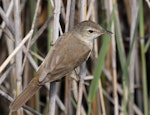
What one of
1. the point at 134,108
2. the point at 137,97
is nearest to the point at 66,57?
the point at 134,108

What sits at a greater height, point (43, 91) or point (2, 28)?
point (2, 28)

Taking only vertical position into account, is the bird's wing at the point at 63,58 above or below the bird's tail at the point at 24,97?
above

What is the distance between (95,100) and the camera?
7.64 ft

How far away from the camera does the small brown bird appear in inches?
67.2

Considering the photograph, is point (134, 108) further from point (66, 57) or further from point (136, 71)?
point (66, 57)

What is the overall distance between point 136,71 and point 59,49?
0.88m

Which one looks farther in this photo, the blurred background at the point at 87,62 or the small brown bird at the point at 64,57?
the blurred background at the point at 87,62

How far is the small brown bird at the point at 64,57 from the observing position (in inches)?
67.2

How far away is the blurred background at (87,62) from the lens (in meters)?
1.82

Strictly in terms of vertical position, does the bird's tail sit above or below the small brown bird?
below

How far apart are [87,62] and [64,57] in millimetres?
835

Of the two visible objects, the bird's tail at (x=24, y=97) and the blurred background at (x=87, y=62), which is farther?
the blurred background at (x=87, y=62)

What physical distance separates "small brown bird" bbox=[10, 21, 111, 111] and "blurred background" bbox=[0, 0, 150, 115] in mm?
45

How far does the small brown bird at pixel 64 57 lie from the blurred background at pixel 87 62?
0.15 ft
